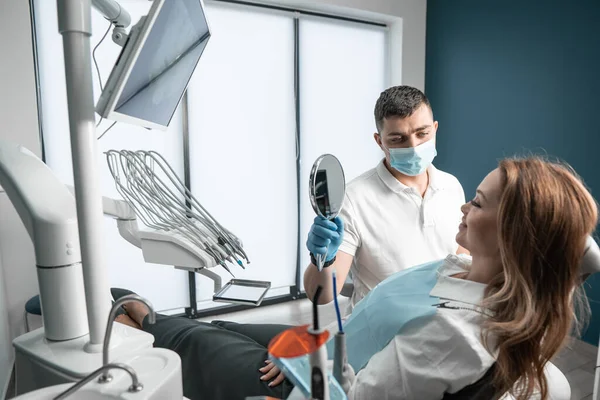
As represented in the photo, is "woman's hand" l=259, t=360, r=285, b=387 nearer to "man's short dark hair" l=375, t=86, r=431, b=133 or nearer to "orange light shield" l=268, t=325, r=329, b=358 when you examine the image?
"orange light shield" l=268, t=325, r=329, b=358

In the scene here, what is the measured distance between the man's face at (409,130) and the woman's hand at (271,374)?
0.88m

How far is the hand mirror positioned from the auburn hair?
42cm

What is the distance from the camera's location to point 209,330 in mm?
1251

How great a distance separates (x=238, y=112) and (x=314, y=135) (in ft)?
2.12

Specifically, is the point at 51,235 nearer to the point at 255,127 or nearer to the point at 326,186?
the point at 326,186

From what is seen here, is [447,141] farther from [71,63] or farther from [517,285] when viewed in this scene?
[71,63]

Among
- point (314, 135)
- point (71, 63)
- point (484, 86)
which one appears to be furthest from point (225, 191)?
point (71, 63)

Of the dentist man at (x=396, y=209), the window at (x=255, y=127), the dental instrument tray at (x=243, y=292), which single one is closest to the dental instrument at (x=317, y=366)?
the dental instrument tray at (x=243, y=292)

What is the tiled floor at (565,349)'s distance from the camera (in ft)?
6.48

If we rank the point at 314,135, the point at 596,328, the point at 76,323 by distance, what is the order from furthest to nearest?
the point at 314,135
the point at 596,328
the point at 76,323

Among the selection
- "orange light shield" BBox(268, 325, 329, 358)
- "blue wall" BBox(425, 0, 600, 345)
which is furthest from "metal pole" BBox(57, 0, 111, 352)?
"blue wall" BBox(425, 0, 600, 345)

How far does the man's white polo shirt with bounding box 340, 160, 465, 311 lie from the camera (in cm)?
148

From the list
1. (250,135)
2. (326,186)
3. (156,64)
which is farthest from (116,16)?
(250,135)

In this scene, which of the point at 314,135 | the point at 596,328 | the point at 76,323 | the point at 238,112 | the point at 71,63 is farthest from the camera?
the point at 314,135
